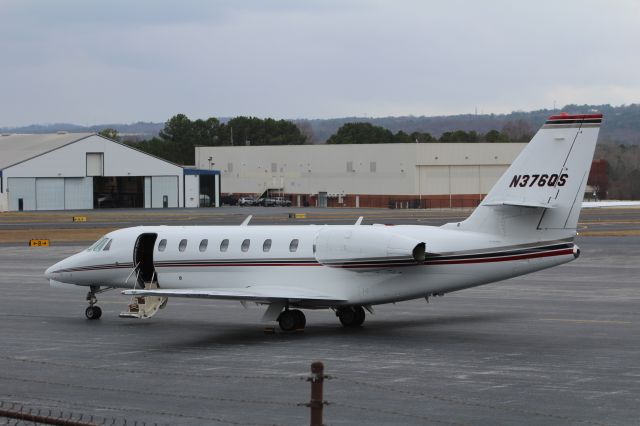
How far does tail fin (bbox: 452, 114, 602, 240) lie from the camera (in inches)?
928

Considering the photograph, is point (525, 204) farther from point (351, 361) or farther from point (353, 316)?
point (351, 361)

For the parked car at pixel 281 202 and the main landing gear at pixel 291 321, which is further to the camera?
the parked car at pixel 281 202

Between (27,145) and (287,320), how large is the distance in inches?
3728

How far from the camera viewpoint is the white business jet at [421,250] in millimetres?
23656

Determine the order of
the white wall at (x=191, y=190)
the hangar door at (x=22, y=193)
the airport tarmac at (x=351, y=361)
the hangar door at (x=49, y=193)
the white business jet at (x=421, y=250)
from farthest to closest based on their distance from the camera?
1. the white wall at (x=191, y=190)
2. the hangar door at (x=49, y=193)
3. the hangar door at (x=22, y=193)
4. the white business jet at (x=421, y=250)
5. the airport tarmac at (x=351, y=361)

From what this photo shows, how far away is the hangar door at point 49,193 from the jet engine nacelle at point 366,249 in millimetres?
83886

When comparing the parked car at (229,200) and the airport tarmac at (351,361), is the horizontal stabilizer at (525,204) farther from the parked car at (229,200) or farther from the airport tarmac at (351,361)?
the parked car at (229,200)

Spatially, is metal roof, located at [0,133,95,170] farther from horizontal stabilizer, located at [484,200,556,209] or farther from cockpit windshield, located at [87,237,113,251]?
horizontal stabilizer, located at [484,200,556,209]

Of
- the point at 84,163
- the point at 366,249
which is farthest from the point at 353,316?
the point at 84,163

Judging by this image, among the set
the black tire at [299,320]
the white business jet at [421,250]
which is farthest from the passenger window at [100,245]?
the black tire at [299,320]

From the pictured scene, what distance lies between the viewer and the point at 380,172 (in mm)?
114125

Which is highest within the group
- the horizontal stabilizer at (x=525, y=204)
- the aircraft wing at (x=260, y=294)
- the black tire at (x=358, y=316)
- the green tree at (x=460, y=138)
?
the green tree at (x=460, y=138)

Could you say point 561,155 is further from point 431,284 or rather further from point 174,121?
point 174,121

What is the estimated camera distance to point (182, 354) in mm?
22141
